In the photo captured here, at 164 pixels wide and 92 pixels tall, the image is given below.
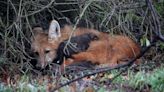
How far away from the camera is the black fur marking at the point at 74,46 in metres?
8.05

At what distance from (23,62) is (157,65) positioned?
2258mm

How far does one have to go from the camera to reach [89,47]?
26.9ft

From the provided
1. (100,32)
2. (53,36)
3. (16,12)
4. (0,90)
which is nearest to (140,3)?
(100,32)

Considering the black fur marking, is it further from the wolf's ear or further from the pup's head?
the wolf's ear

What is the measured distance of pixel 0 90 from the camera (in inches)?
205

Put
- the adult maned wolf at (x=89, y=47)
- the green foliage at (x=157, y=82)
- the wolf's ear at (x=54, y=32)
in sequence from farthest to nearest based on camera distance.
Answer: the wolf's ear at (x=54, y=32) → the adult maned wolf at (x=89, y=47) → the green foliage at (x=157, y=82)

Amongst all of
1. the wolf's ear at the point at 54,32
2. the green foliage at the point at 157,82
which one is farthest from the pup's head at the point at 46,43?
the green foliage at the point at 157,82

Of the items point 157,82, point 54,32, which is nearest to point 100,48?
point 54,32

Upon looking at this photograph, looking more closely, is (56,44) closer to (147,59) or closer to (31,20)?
(31,20)

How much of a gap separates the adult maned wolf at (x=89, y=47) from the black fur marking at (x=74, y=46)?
56 mm

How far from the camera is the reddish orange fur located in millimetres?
8031

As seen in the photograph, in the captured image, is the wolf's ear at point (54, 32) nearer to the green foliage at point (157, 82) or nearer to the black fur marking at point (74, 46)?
the black fur marking at point (74, 46)

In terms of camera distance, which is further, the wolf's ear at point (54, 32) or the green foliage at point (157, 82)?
the wolf's ear at point (54, 32)

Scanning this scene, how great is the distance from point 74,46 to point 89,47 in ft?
0.97
